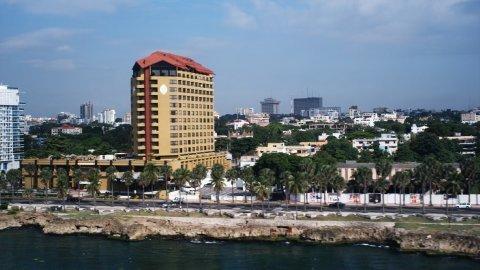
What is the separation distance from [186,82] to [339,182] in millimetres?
37987

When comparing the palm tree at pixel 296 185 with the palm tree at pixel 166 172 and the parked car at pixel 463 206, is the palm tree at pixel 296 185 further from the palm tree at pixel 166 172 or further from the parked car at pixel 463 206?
the palm tree at pixel 166 172

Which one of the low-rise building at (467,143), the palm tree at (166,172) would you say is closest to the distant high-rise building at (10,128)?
the palm tree at (166,172)

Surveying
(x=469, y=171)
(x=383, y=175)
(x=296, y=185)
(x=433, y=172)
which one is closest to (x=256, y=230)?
(x=296, y=185)

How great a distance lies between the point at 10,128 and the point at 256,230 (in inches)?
Answer: 2690

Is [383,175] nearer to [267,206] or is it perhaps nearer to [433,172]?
[433,172]

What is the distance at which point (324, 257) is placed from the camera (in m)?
54.2

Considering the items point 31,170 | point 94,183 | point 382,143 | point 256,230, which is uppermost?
point 382,143

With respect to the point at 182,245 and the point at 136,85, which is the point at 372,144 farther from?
the point at 182,245

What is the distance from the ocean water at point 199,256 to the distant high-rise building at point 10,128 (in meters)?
51.8

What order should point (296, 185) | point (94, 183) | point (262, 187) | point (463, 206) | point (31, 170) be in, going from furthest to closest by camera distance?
point (31, 170) < point (94, 183) < point (463, 206) < point (262, 187) < point (296, 185)

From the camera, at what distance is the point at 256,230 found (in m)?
62.7

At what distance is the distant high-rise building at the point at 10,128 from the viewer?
111 metres

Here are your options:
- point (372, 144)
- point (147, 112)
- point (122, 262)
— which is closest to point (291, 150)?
point (372, 144)

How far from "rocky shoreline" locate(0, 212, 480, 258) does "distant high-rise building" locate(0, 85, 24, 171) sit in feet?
143
